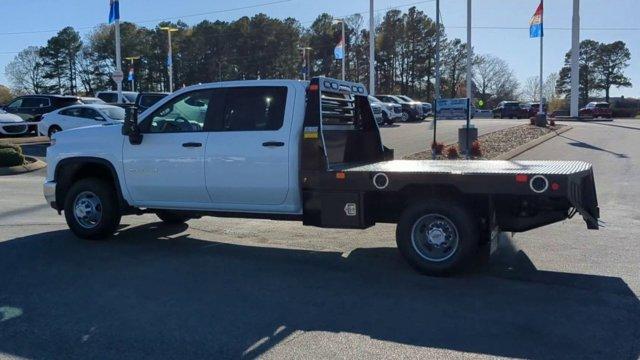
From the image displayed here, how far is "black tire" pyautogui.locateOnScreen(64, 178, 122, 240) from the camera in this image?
8062mm

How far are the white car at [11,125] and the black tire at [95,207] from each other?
1889 cm

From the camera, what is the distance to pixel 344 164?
24.6ft

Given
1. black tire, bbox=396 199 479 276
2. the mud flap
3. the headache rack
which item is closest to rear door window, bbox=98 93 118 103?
the headache rack

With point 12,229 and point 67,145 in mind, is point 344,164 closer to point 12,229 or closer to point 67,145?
point 67,145

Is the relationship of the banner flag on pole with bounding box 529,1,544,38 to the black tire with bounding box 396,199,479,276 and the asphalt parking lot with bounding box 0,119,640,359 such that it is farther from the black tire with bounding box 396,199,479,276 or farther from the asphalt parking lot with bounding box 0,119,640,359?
the black tire with bounding box 396,199,479,276

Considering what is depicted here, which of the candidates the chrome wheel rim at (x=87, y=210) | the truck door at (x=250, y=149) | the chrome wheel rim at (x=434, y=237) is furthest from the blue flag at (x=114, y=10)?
the chrome wheel rim at (x=434, y=237)

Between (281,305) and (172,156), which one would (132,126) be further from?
(281,305)

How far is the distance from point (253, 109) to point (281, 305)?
8.54ft

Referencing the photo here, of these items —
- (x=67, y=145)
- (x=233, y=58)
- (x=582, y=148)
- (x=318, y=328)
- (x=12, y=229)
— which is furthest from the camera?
(x=233, y=58)

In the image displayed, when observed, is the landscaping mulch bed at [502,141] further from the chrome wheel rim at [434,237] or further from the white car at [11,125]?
the white car at [11,125]

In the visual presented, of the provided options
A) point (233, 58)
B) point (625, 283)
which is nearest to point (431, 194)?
point (625, 283)

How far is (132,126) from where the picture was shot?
300 inches

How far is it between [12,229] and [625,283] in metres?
7.99

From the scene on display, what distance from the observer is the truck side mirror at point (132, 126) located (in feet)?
24.9
